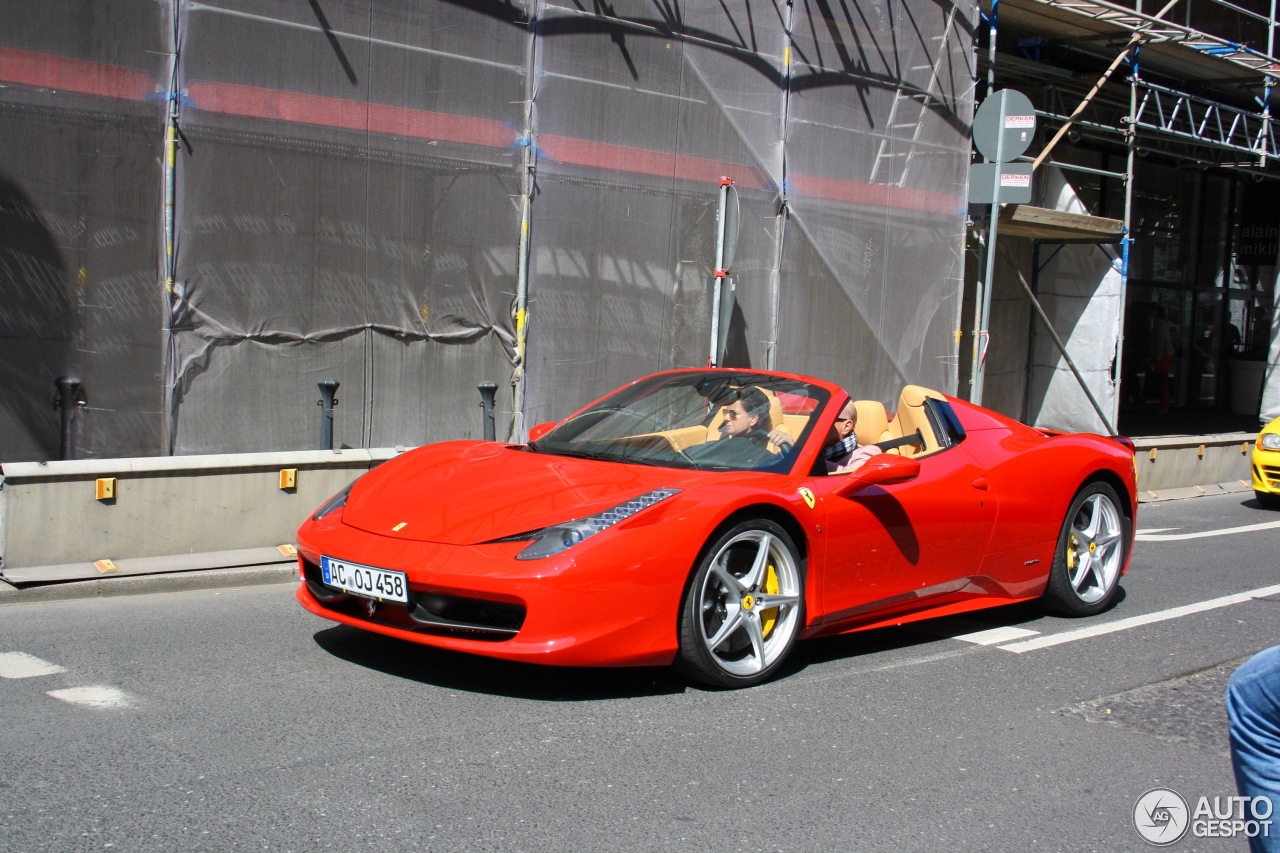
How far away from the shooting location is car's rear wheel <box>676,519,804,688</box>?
462cm

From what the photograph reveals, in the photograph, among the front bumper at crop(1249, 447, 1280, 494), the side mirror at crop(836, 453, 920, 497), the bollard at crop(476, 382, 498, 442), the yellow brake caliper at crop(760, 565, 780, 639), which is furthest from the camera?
the front bumper at crop(1249, 447, 1280, 494)

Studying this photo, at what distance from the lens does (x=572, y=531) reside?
14.5 ft

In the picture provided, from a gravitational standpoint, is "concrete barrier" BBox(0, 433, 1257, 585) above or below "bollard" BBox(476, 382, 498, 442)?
below

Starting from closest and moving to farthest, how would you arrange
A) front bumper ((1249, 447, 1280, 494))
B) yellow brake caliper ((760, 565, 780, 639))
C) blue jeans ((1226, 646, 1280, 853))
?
1. blue jeans ((1226, 646, 1280, 853))
2. yellow brake caliper ((760, 565, 780, 639))
3. front bumper ((1249, 447, 1280, 494))

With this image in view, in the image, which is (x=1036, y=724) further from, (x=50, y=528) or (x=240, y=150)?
(x=240, y=150)

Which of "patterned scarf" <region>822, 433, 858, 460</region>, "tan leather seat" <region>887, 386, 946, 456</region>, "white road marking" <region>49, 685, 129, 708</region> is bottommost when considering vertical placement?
"white road marking" <region>49, 685, 129, 708</region>

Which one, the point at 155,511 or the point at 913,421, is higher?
the point at 913,421

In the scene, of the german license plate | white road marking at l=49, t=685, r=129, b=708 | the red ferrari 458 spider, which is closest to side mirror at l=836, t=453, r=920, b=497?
the red ferrari 458 spider

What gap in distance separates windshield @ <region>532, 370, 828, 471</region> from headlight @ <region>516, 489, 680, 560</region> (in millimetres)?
727

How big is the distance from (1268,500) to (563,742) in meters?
11.0

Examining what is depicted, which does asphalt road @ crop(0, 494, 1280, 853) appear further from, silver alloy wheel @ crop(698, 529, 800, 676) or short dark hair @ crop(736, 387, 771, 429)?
short dark hair @ crop(736, 387, 771, 429)

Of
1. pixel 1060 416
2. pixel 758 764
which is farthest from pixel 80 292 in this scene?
pixel 1060 416

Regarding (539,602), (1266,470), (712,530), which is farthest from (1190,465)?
(539,602)

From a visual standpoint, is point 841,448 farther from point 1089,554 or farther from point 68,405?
point 68,405
